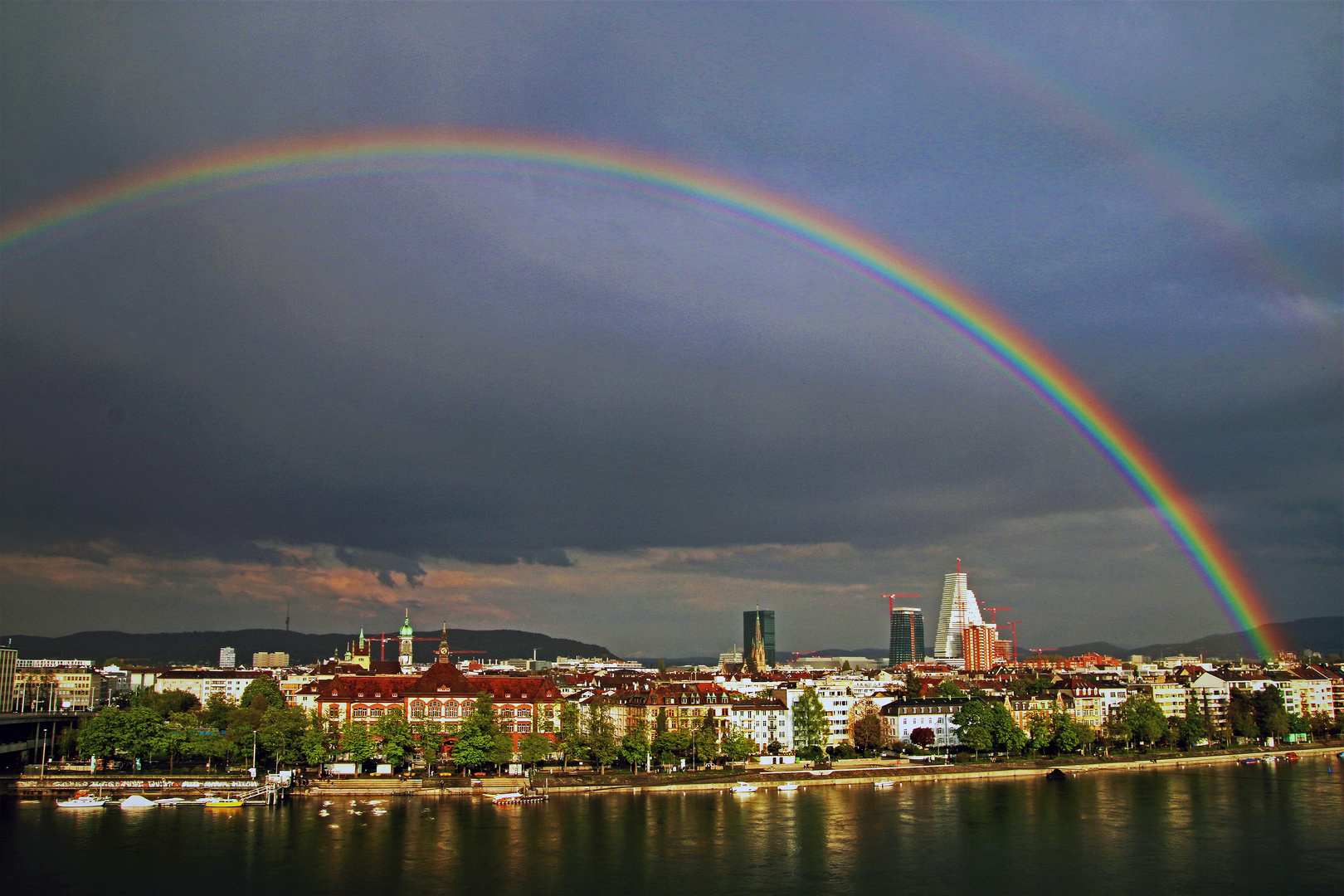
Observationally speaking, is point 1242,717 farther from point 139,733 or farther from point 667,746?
point 139,733

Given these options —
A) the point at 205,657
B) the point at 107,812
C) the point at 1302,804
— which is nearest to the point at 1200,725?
the point at 1302,804

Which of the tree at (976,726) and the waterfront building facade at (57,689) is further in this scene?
the waterfront building facade at (57,689)

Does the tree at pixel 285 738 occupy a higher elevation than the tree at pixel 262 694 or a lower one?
lower

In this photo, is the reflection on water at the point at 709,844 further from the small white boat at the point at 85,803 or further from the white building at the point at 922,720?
the white building at the point at 922,720

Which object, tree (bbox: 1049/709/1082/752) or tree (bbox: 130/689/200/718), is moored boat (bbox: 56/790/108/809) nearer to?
tree (bbox: 130/689/200/718)

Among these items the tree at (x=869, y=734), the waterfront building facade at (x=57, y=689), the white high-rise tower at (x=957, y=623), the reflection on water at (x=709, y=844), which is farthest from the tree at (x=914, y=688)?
the white high-rise tower at (x=957, y=623)

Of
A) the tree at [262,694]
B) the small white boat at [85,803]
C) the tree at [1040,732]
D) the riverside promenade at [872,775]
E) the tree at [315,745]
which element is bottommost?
the riverside promenade at [872,775]
